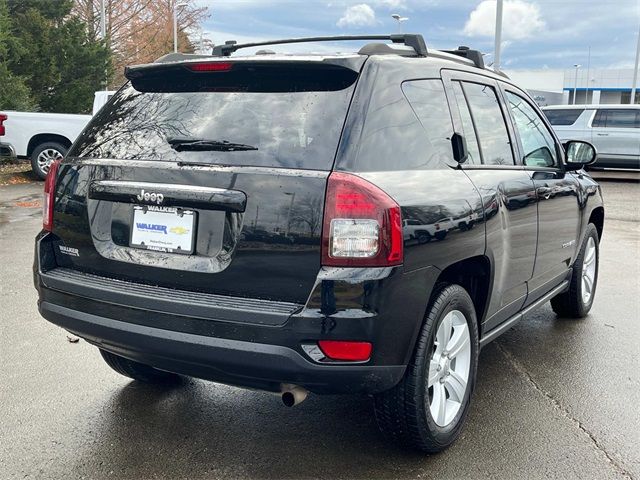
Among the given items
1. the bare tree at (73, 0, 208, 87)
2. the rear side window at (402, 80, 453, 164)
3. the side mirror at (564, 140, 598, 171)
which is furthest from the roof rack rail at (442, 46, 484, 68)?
the bare tree at (73, 0, 208, 87)

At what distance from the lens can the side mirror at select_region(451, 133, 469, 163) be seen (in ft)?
10.1

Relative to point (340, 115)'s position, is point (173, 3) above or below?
above

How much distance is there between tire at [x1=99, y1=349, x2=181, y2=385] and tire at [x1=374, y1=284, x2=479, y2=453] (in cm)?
147

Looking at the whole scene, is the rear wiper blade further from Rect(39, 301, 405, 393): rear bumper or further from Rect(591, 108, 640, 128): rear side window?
Rect(591, 108, 640, 128): rear side window

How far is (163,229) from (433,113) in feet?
4.49

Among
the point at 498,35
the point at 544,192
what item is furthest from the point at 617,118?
the point at 544,192

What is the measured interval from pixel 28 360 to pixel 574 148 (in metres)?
4.04

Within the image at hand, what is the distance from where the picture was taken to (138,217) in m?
2.67

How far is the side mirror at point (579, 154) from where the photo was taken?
4539 millimetres

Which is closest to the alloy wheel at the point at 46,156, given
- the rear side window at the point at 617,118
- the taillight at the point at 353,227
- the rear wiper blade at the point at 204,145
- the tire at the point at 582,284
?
the tire at the point at 582,284

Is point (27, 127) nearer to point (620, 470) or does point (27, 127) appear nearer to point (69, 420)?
point (69, 420)

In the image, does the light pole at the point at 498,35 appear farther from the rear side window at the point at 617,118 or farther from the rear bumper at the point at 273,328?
the rear bumper at the point at 273,328

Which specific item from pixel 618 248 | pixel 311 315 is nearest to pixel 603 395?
pixel 311 315

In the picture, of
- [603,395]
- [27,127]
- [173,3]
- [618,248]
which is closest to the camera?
[603,395]
